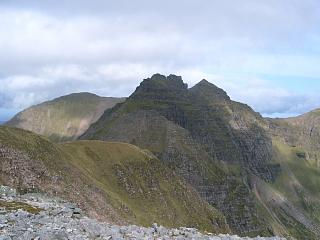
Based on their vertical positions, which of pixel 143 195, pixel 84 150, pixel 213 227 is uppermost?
pixel 84 150

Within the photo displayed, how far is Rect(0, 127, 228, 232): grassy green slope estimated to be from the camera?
98.9 metres

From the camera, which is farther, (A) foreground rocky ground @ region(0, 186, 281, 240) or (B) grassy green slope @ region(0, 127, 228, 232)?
(B) grassy green slope @ region(0, 127, 228, 232)

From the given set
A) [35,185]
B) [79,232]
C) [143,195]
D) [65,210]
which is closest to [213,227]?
[143,195]

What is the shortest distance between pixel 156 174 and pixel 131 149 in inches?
619

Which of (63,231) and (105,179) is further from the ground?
(105,179)

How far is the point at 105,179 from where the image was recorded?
148875mm

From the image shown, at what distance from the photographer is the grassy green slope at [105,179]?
98.9 meters

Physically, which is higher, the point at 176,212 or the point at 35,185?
the point at 35,185

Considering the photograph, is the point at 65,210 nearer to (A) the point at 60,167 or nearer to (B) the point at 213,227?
(A) the point at 60,167

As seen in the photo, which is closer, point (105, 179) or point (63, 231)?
point (63, 231)

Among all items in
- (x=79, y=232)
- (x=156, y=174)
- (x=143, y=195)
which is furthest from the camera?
(x=156, y=174)

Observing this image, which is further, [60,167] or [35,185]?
[60,167]

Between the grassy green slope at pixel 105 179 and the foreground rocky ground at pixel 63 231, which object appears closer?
the foreground rocky ground at pixel 63 231

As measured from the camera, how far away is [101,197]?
373 ft
